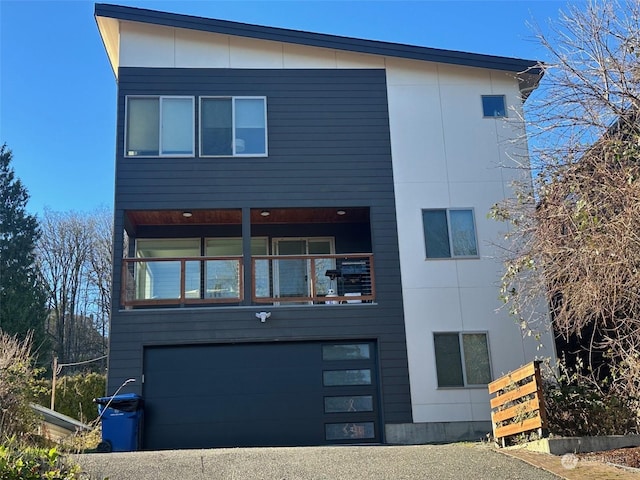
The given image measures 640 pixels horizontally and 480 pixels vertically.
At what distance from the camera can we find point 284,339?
41.7ft

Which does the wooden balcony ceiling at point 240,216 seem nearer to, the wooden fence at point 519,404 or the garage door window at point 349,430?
the garage door window at point 349,430

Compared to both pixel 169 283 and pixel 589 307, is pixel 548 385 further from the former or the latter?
pixel 169 283

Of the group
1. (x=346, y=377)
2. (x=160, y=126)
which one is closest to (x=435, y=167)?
(x=346, y=377)

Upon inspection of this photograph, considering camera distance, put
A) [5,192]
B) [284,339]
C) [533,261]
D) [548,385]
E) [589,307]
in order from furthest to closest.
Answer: [5,192] → [284,339] → [548,385] → [533,261] → [589,307]

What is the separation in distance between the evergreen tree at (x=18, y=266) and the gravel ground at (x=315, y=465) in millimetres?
18054

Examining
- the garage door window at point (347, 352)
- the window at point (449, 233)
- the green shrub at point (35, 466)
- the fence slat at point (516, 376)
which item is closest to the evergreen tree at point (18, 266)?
the garage door window at point (347, 352)

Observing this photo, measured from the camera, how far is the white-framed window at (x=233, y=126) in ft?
45.0

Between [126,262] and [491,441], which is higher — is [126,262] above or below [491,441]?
above

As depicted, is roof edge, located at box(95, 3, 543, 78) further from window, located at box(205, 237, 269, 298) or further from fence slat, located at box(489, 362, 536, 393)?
fence slat, located at box(489, 362, 536, 393)

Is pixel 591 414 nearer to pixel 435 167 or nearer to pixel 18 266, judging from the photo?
pixel 435 167

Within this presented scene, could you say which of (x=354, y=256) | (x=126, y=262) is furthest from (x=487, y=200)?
(x=126, y=262)

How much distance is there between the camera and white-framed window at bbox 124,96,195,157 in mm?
13547

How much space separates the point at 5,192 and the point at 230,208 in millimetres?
22489

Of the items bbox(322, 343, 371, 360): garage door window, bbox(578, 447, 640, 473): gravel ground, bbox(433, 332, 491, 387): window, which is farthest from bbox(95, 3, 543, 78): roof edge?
bbox(578, 447, 640, 473): gravel ground
